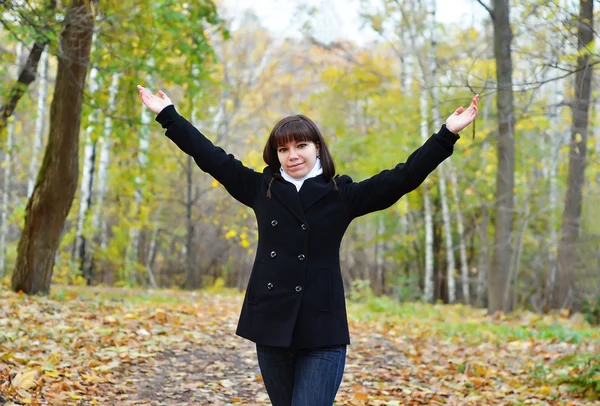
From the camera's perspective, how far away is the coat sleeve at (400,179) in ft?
10.3

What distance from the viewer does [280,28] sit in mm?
29891

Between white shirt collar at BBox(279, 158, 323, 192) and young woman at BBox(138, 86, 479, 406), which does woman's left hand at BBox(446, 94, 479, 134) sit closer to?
young woman at BBox(138, 86, 479, 406)

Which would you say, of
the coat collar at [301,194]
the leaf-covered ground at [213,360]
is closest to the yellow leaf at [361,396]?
the leaf-covered ground at [213,360]

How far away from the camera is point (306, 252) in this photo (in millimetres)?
3195

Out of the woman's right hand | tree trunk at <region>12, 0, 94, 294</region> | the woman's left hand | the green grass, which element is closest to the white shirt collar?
the woman's left hand

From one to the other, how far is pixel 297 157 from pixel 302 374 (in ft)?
3.43

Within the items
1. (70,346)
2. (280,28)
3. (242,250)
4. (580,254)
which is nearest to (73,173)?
(70,346)

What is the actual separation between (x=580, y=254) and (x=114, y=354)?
45.6 ft

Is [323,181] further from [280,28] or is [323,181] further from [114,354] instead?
[280,28]

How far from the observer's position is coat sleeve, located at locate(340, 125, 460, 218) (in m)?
3.13

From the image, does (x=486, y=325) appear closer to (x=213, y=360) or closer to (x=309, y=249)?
(x=213, y=360)

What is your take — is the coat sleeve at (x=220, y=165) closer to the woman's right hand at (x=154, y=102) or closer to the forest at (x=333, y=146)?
the woman's right hand at (x=154, y=102)

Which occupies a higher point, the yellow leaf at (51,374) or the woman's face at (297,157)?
the woman's face at (297,157)

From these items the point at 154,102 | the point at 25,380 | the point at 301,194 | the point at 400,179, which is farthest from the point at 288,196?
the point at 25,380
